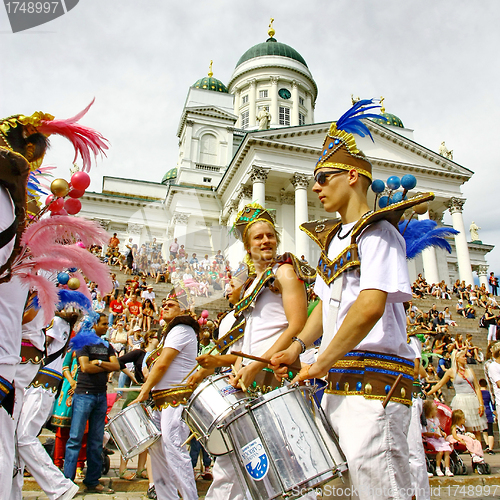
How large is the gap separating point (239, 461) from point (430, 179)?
3693cm

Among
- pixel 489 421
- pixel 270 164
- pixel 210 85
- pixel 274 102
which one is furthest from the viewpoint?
pixel 274 102

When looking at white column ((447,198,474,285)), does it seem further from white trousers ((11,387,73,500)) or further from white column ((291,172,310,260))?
white trousers ((11,387,73,500))

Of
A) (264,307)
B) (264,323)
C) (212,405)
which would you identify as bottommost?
(212,405)

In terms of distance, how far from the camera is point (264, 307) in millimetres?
3057

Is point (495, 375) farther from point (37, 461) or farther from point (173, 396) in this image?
point (37, 461)

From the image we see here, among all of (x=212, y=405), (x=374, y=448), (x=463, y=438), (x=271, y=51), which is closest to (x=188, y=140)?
(x=271, y=51)

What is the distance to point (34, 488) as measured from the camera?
204 inches

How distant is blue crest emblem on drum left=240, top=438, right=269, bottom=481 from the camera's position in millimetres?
1861

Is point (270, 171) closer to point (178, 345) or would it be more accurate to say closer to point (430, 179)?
point (430, 179)

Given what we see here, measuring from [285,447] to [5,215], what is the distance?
1.78 m

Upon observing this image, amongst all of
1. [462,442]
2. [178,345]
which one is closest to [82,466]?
[178,345]

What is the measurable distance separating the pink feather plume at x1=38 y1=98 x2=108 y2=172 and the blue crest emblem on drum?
6.67 ft

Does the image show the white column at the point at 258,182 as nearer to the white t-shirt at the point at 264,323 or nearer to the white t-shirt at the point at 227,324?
the white t-shirt at the point at 227,324

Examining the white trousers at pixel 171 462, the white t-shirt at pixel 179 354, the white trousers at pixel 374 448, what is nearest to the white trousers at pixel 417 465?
the white trousers at pixel 171 462
